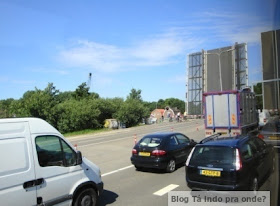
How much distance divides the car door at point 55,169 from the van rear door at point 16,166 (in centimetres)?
17

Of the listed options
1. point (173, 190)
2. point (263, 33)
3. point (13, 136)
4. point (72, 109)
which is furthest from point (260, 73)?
point (72, 109)

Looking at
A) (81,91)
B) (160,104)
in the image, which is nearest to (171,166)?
(81,91)

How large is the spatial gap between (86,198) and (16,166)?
176 cm

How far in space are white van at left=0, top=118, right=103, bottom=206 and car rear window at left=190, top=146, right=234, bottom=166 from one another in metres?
2.37

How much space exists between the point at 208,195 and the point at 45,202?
3433mm

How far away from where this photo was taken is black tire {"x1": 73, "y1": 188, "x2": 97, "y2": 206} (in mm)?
5745

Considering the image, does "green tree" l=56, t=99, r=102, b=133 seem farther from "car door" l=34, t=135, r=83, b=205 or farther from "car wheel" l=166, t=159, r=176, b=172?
"car door" l=34, t=135, r=83, b=205

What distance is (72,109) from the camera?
42.0 meters

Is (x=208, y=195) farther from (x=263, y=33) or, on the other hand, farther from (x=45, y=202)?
(x=263, y=33)

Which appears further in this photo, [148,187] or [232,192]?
[148,187]

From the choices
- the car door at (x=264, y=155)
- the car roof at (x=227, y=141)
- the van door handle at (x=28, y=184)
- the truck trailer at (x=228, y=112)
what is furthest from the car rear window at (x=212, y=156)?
the truck trailer at (x=228, y=112)

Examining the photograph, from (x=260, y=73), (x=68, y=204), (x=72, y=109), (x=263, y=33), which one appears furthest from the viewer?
(x=72, y=109)

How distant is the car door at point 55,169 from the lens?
5.12m

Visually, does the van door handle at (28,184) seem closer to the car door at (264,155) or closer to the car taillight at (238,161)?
the car taillight at (238,161)
